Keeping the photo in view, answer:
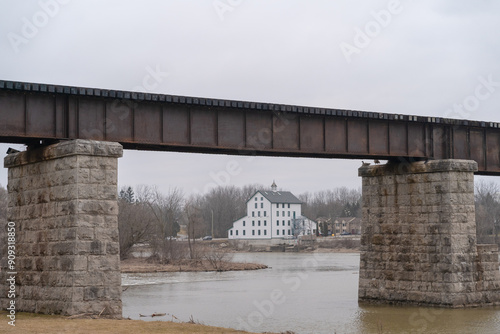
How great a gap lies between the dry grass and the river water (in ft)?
14.8

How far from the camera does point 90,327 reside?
2089 centimetres

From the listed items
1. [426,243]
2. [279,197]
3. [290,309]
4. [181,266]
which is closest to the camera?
[290,309]

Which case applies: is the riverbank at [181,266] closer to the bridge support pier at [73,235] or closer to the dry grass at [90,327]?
the bridge support pier at [73,235]

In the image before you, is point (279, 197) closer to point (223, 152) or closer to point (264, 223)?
point (264, 223)

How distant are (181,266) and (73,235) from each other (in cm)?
4581

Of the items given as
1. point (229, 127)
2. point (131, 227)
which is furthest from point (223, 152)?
point (131, 227)

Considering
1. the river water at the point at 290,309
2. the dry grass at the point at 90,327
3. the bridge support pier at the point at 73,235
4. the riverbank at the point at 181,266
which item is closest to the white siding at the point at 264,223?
the riverbank at the point at 181,266

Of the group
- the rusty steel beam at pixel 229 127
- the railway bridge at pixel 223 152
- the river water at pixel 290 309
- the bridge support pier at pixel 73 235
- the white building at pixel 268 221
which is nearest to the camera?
the bridge support pier at pixel 73 235

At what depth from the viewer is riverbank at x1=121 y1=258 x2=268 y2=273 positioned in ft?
212

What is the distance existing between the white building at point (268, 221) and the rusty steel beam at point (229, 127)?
12602cm

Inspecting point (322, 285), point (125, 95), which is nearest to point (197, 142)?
point (125, 95)

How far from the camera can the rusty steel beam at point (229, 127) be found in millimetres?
25370

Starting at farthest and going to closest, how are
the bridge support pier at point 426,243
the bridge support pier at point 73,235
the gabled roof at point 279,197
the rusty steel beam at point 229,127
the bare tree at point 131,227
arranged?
the gabled roof at point 279,197
the bare tree at point 131,227
the bridge support pier at point 426,243
the rusty steel beam at point 229,127
the bridge support pier at point 73,235

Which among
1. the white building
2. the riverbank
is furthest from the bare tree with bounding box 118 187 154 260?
the white building
